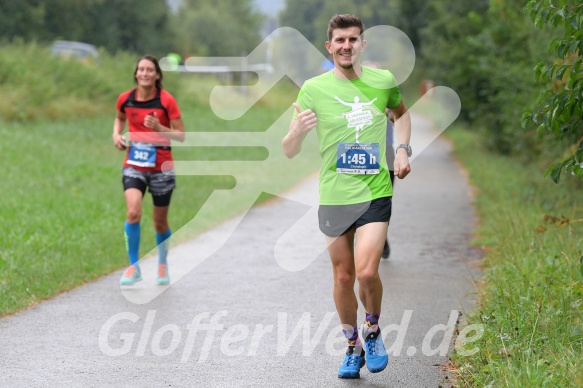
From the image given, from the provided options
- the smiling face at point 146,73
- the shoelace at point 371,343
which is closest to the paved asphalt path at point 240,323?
the shoelace at point 371,343

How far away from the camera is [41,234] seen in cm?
1122

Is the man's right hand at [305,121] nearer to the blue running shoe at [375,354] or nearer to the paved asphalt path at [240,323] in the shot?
the blue running shoe at [375,354]

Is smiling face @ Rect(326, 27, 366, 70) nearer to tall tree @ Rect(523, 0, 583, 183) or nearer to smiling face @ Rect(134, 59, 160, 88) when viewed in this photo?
tall tree @ Rect(523, 0, 583, 183)

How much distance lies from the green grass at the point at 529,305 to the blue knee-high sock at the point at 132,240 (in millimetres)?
3123

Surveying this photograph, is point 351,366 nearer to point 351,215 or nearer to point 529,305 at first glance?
point 351,215

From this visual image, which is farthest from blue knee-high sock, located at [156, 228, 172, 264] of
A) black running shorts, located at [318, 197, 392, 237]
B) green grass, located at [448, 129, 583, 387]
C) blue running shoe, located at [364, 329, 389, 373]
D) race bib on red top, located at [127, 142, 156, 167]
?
blue running shoe, located at [364, 329, 389, 373]

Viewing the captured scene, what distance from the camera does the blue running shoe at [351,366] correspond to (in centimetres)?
605

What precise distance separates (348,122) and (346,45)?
1.48ft

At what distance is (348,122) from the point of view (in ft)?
19.6

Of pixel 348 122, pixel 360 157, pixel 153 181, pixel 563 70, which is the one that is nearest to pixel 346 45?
pixel 348 122

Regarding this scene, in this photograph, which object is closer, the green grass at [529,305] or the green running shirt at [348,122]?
the green grass at [529,305]

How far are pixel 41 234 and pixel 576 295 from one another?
649 cm

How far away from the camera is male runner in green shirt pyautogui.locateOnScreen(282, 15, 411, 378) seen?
19.5 feet

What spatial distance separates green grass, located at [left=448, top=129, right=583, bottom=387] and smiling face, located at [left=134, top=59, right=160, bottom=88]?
342 cm
